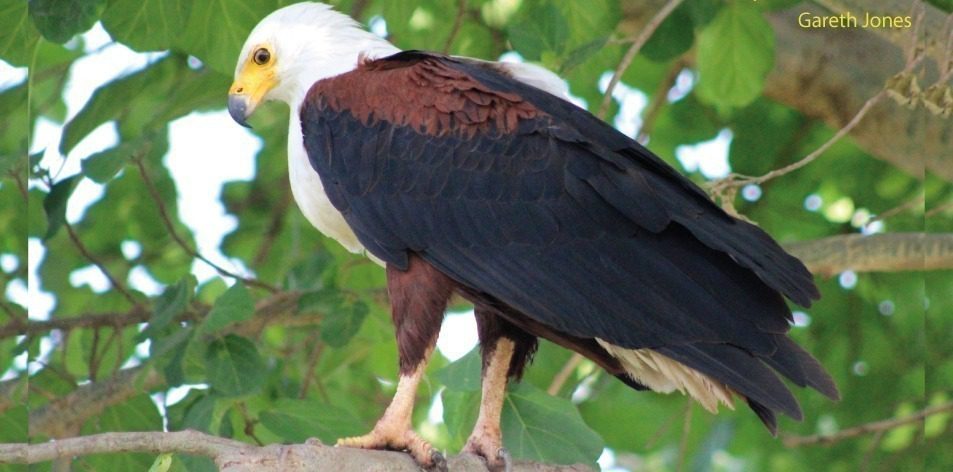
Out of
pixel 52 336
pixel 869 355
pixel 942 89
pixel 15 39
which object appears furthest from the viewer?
pixel 869 355

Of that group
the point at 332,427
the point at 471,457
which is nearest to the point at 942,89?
the point at 471,457

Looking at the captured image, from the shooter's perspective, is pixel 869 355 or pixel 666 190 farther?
pixel 869 355

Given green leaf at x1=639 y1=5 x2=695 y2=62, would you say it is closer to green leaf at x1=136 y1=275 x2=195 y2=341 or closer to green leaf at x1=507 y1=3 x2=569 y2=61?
green leaf at x1=507 y1=3 x2=569 y2=61

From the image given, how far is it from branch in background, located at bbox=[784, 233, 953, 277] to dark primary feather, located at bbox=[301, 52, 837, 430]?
1.33 meters

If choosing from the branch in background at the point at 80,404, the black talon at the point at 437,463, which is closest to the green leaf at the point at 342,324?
the branch in background at the point at 80,404

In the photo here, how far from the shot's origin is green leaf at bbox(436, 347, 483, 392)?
487cm

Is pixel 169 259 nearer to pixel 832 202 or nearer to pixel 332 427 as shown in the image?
pixel 332 427

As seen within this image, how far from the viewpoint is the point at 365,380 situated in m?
8.23

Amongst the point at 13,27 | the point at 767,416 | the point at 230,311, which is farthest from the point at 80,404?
the point at 767,416

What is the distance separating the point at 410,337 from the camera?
4488mm

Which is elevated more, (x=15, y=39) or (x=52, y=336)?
(x=15, y=39)

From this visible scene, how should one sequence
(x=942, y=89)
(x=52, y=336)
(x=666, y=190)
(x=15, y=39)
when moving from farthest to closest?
(x=52, y=336) → (x=15, y=39) → (x=942, y=89) → (x=666, y=190)

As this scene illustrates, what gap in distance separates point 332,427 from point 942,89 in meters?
2.37

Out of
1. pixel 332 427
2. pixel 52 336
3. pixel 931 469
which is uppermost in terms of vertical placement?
pixel 931 469
